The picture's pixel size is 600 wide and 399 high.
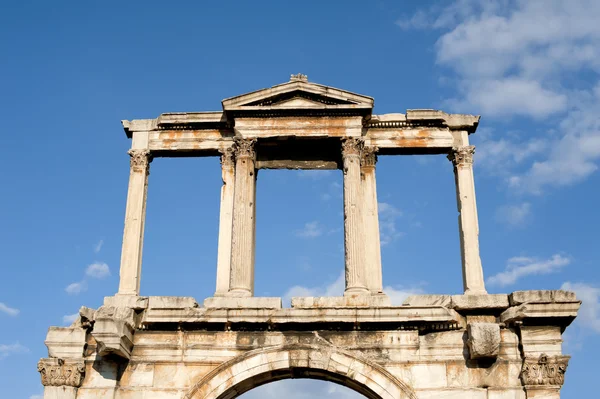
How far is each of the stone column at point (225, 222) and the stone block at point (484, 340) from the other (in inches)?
165

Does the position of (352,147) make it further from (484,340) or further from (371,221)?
(484,340)

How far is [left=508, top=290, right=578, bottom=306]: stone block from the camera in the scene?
12367 mm

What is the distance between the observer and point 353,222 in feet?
44.2

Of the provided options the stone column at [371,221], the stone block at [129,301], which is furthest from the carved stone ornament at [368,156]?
the stone block at [129,301]

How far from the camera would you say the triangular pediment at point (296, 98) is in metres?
14.3

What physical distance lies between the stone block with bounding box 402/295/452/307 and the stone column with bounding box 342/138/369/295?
2.49 ft

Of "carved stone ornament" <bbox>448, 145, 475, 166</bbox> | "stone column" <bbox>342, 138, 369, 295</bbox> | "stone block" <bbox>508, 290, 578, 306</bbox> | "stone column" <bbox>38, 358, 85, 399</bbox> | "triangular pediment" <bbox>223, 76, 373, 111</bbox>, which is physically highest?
"triangular pediment" <bbox>223, 76, 373, 111</bbox>

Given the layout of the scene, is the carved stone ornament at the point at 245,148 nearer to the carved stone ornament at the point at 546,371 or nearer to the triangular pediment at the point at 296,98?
the triangular pediment at the point at 296,98

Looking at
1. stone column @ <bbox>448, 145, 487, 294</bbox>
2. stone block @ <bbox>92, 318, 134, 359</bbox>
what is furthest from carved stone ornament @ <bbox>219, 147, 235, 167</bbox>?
stone column @ <bbox>448, 145, 487, 294</bbox>

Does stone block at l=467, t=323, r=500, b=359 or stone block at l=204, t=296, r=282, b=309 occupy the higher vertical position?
stone block at l=204, t=296, r=282, b=309

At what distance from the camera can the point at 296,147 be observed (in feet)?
49.6

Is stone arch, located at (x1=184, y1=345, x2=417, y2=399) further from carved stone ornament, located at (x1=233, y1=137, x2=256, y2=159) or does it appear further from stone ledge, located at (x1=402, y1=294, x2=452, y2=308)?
carved stone ornament, located at (x1=233, y1=137, x2=256, y2=159)

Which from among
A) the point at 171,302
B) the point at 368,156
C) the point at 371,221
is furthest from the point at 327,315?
the point at 368,156

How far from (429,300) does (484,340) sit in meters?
1.20
